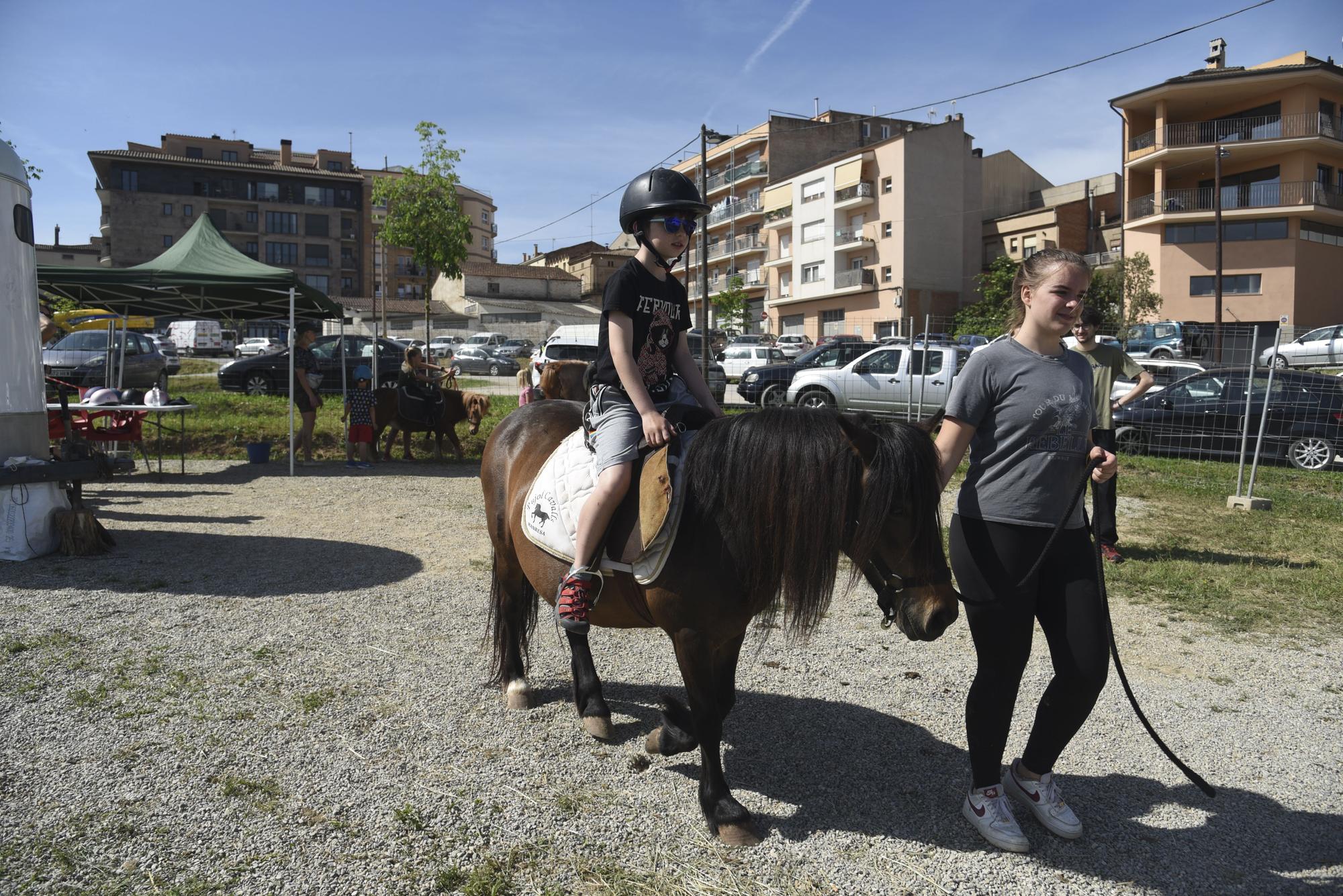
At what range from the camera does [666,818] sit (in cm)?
281

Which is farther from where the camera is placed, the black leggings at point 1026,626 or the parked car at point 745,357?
the parked car at point 745,357

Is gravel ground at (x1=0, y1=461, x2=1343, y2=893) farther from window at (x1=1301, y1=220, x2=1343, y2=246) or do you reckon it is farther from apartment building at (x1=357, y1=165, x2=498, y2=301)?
apartment building at (x1=357, y1=165, x2=498, y2=301)

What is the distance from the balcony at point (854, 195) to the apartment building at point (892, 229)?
0.19 feet

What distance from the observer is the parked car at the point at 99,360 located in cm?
1714

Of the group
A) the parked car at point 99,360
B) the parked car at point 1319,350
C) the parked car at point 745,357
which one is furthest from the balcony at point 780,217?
the parked car at point 99,360

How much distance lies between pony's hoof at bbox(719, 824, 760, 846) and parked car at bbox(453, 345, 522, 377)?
101ft

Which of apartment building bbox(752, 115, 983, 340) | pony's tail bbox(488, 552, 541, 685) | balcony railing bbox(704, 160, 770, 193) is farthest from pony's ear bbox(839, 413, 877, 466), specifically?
balcony railing bbox(704, 160, 770, 193)

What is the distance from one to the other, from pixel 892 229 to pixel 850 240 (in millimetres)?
3203

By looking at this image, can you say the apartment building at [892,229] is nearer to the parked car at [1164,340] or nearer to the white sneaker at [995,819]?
the parked car at [1164,340]

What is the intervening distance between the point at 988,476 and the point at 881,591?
58 cm

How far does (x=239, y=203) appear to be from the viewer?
7162 cm

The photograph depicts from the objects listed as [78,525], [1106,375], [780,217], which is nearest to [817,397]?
[1106,375]

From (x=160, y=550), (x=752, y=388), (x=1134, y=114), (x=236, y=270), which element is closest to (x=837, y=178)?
(x=1134, y=114)

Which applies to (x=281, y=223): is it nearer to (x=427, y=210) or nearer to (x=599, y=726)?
(x=427, y=210)
